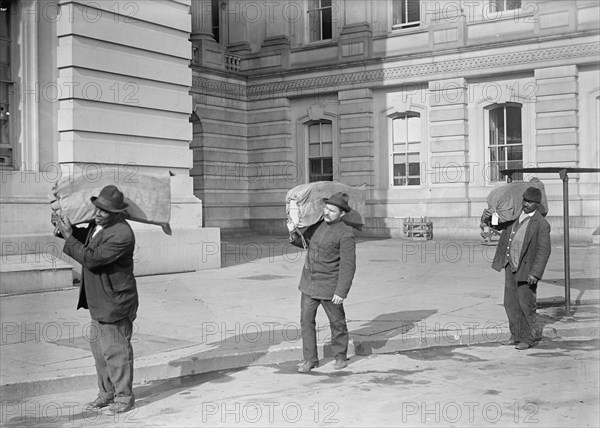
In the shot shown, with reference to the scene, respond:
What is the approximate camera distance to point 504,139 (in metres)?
27.4

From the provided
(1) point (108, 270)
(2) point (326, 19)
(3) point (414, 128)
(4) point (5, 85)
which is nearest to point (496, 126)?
(3) point (414, 128)

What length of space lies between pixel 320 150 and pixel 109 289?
2478 centimetres

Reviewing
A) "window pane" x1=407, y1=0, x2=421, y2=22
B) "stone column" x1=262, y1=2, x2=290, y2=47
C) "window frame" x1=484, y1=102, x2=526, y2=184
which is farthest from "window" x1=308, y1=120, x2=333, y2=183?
"window frame" x1=484, y1=102, x2=526, y2=184

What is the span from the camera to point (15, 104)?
15.2 m

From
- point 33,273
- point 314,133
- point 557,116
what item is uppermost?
point 314,133

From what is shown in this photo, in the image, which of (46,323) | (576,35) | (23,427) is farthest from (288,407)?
(576,35)

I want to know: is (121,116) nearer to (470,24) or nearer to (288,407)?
(288,407)

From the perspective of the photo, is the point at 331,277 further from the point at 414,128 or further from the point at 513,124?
the point at 414,128

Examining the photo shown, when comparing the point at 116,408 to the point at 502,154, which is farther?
the point at 502,154

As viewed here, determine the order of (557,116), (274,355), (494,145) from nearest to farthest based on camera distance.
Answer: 1. (274,355)
2. (557,116)
3. (494,145)

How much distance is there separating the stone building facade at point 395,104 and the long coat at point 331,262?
17828 millimetres

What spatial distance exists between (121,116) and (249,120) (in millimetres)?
16701

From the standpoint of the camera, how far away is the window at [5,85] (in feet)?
49.3

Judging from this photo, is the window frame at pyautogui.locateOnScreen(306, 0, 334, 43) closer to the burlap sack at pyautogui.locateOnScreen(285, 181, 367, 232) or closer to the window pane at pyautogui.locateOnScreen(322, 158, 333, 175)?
the window pane at pyautogui.locateOnScreen(322, 158, 333, 175)
